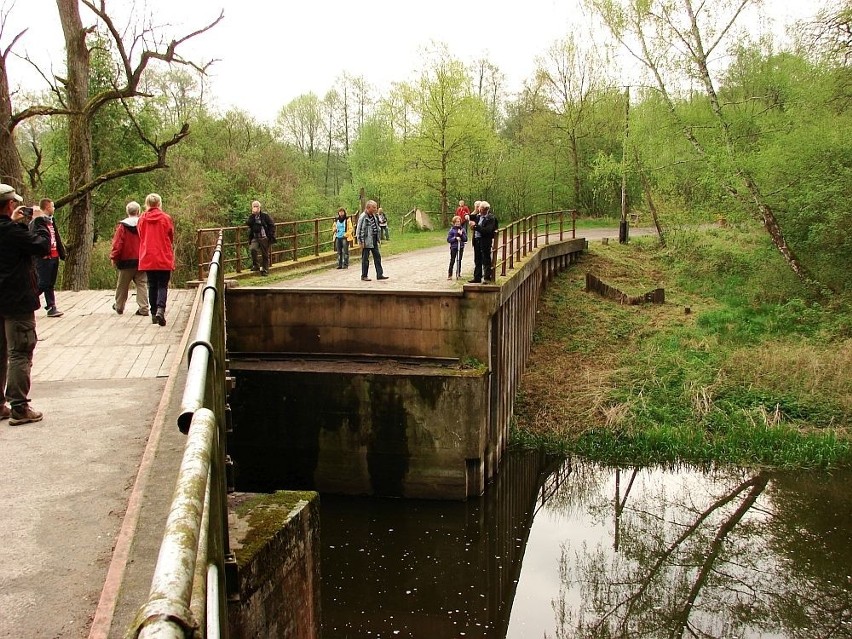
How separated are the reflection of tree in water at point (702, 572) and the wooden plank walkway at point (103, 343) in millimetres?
5925

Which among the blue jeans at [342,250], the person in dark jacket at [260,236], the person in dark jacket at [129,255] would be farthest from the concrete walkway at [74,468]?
the blue jeans at [342,250]

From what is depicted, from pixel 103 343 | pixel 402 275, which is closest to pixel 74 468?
pixel 103 343

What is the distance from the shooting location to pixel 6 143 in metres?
18.4

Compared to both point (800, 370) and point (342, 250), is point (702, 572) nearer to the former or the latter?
point (800, 370)

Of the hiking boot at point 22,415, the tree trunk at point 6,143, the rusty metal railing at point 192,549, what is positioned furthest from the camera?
the tree trunk at point 6,143

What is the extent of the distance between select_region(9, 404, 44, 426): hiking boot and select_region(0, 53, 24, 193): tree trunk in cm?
1323

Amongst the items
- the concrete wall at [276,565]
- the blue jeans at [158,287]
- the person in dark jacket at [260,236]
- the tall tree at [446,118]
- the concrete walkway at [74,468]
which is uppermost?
the tall tree at [446,118]

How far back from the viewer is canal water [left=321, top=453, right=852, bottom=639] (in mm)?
9727

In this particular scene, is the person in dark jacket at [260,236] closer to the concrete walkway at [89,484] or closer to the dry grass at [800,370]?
the concrete walkway at [89,484]

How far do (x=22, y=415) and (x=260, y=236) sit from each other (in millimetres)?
11177

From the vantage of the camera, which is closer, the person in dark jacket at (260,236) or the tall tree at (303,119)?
the person in dark jacket at (260,236)

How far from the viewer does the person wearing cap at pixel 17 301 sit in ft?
20.4

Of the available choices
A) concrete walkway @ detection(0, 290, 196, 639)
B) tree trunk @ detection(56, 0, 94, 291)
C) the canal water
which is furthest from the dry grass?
tree trunk @ detection(56, 0, 94, 291)

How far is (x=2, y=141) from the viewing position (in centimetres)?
1830
